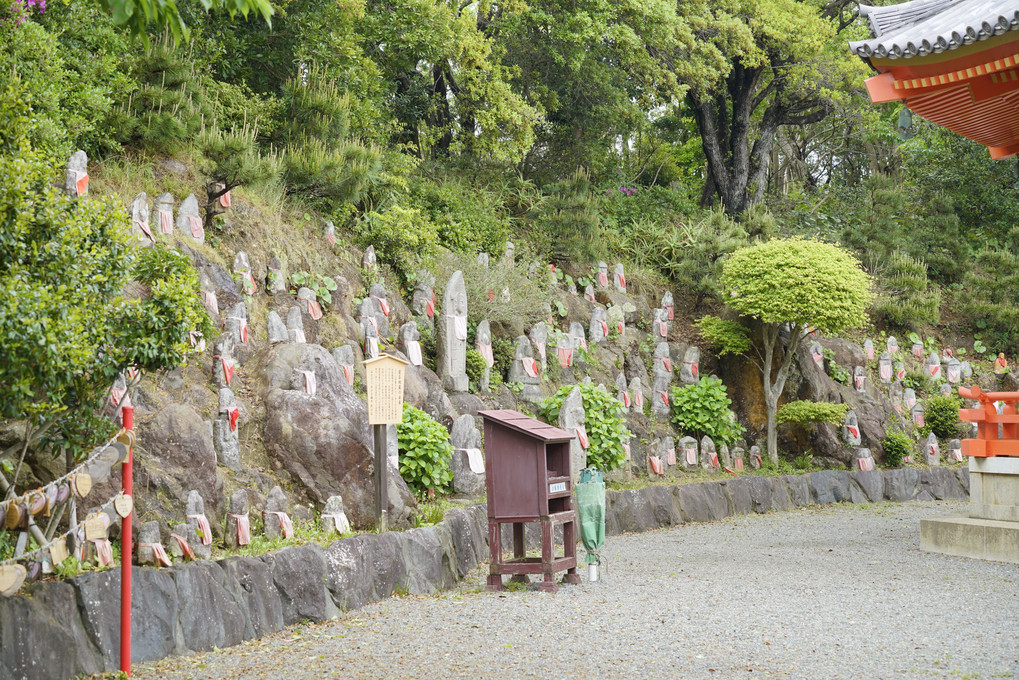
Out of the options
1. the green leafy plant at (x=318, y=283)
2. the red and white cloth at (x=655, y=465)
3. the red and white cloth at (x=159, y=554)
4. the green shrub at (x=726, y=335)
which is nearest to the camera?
the red and white cloth at (x=159, y=554)

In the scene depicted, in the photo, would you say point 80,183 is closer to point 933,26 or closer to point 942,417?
point 933,26

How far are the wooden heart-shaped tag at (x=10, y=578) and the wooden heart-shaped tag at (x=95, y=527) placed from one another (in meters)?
0.32

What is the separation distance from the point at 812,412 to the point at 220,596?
9.40 metres

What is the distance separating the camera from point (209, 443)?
607 centimetres

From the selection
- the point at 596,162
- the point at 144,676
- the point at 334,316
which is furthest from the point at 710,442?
the point at 144,676

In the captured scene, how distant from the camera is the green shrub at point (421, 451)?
8.18 metres

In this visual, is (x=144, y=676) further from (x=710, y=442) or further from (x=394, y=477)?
(x=710, y=442)

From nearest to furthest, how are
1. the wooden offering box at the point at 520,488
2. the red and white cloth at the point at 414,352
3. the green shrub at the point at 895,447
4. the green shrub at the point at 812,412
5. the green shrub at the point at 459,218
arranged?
the wooden offering box at the point at 520,488 → the red and white cloth at the point at 414,352 → the green shrub at the point at 459,218 → the green shrub at the point at 812,412 → the green shrub at the point at 895,447

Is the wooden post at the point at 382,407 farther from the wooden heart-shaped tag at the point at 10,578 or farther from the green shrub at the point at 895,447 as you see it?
the green shrub at the point at 895,447

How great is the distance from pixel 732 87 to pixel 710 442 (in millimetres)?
7937

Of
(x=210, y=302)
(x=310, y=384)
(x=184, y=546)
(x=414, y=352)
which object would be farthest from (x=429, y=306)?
(x=184, y=546)

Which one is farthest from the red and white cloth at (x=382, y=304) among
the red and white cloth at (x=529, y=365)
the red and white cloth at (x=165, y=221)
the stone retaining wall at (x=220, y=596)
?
the stone retaining wall at (x=220, y=596)

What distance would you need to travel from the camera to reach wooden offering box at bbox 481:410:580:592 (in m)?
6.85

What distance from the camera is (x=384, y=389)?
682cm
